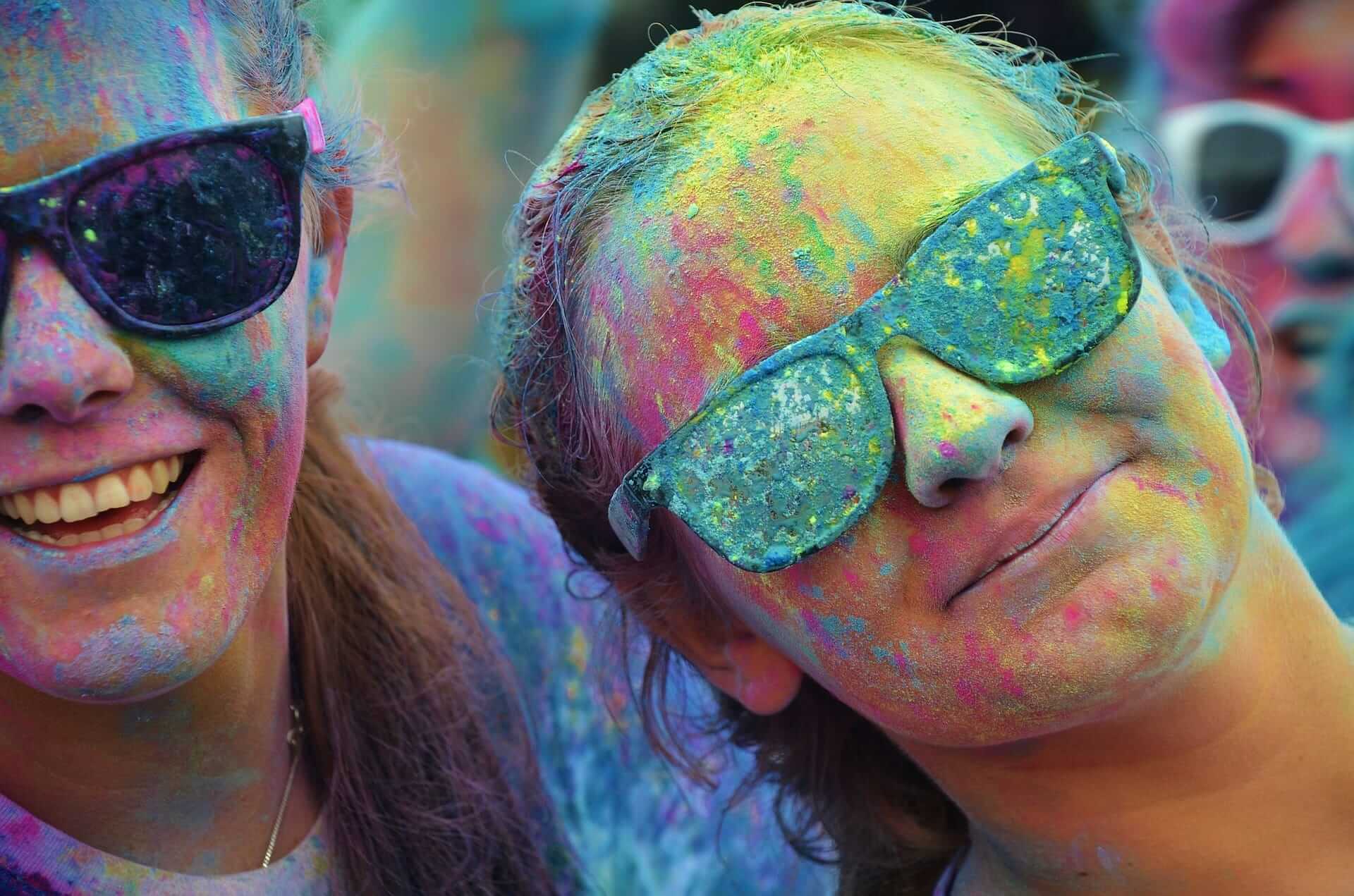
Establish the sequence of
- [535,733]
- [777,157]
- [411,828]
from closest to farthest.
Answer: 1. [777,157]
2. [411,828]
3. [535,733]

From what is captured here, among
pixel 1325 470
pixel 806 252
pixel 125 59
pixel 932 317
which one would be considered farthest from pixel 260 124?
pixel 1325 470

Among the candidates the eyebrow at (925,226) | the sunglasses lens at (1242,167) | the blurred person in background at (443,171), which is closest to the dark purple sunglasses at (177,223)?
the eyebrow at (925,226)

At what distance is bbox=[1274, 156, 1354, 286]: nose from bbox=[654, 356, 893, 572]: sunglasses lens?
2125 mm

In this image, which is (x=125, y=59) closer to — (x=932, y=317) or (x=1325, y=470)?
(x=932, y=317)

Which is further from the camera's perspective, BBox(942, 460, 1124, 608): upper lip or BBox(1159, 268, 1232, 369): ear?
BBox(1159, 268, 1232, 369): ear

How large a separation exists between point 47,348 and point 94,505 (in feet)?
0.65

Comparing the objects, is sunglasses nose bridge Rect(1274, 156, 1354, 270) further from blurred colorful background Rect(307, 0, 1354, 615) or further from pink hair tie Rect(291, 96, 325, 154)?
pink hair tie Rect(291, 96, 325, 154)

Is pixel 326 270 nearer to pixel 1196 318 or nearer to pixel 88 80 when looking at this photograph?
pixel 88 80

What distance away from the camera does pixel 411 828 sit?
6.64ft

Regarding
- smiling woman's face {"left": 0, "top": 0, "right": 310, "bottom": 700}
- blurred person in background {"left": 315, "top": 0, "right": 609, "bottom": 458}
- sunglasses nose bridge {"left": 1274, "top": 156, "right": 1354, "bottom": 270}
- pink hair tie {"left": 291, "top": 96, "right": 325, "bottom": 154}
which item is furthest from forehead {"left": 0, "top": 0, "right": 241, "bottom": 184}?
sunglasses nose bridge {"left": 1274, "top": 156, "right": 1354, "bottom": 270}

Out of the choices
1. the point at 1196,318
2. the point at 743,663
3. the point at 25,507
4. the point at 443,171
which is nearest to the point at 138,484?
the point at 25,507

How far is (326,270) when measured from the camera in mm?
1898

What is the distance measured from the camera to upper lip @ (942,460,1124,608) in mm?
1532

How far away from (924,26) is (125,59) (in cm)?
99
